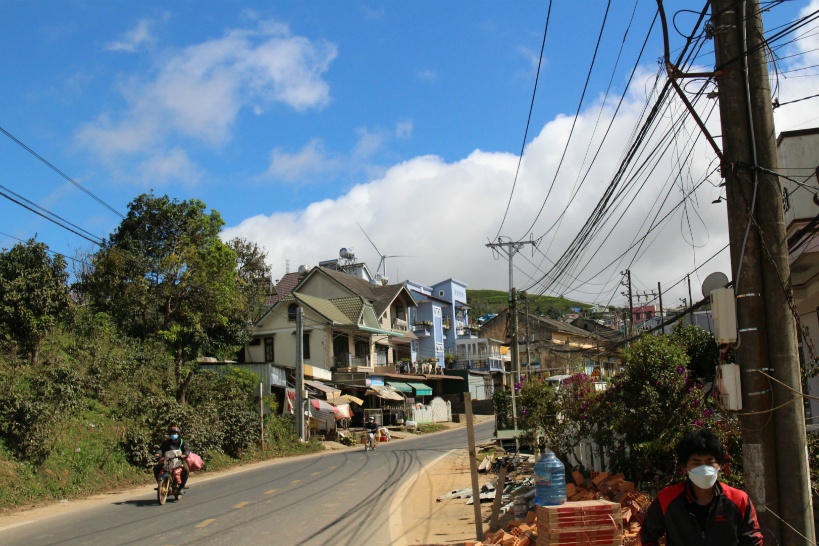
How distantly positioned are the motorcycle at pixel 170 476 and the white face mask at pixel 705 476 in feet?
42.1

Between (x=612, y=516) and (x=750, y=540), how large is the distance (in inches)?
164

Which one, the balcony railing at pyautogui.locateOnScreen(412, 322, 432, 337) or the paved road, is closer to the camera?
the paved road

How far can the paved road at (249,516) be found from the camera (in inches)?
423

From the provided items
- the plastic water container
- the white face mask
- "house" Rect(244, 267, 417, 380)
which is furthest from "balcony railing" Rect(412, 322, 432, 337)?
the white face mask

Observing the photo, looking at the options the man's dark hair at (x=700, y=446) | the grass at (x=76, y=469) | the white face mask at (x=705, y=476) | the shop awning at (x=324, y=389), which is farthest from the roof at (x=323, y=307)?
the white face mask at (x=705, y=476)

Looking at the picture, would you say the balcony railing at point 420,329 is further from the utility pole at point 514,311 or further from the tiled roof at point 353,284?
the utility pole at point 514,311

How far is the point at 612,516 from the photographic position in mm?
8070

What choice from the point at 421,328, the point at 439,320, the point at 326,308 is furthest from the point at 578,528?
the point at 439,320

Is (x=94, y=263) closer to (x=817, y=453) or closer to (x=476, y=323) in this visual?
(x=817, y=453)

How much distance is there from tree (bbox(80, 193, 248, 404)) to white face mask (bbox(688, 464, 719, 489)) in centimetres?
2478

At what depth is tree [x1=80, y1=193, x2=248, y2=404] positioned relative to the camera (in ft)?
95.8

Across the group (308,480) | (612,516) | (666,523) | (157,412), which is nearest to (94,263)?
(157,412)

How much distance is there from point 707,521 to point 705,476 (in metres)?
0.26

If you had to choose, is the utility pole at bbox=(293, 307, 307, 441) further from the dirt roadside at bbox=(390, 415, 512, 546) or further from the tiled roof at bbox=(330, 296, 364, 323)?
the tiled roof at bbox=(330, 296, 364, 323)
